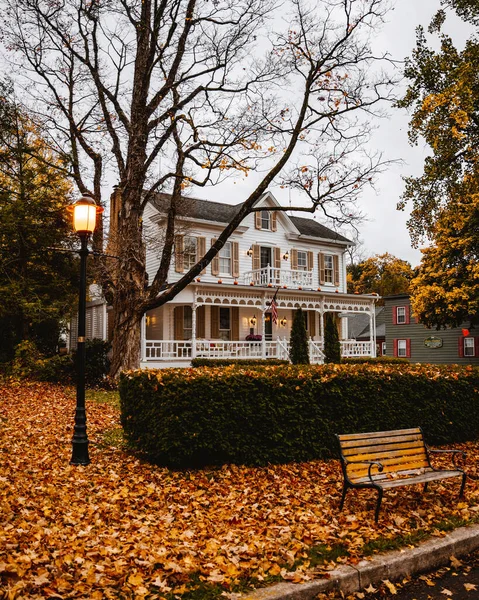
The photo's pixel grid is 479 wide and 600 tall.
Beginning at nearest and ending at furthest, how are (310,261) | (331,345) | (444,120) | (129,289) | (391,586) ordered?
(391,586) → (444,120) → (129,289) → (331,345) → (310,261)

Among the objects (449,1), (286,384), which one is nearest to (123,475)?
(286,384)

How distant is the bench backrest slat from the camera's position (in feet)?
18.7

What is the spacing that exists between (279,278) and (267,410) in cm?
1904

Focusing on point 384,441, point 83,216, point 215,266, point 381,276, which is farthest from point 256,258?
point 381,276

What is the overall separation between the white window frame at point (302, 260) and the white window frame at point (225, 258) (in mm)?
4809

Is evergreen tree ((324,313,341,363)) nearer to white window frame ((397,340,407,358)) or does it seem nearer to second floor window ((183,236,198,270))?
second floor window ((183,236,198,270))

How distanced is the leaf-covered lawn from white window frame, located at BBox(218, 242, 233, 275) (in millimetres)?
18291

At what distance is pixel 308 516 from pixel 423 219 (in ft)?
42.7

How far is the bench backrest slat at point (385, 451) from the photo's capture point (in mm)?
5695

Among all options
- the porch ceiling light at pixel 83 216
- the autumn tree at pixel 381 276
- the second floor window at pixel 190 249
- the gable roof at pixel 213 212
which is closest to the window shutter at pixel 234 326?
the second floor window at pixel 190 249

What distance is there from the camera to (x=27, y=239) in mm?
18781

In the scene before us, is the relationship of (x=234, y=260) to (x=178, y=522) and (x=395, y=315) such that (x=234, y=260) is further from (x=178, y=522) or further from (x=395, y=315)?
(x=178, y=522)

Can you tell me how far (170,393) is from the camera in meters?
6.70

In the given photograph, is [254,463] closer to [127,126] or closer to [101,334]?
[127,126]
